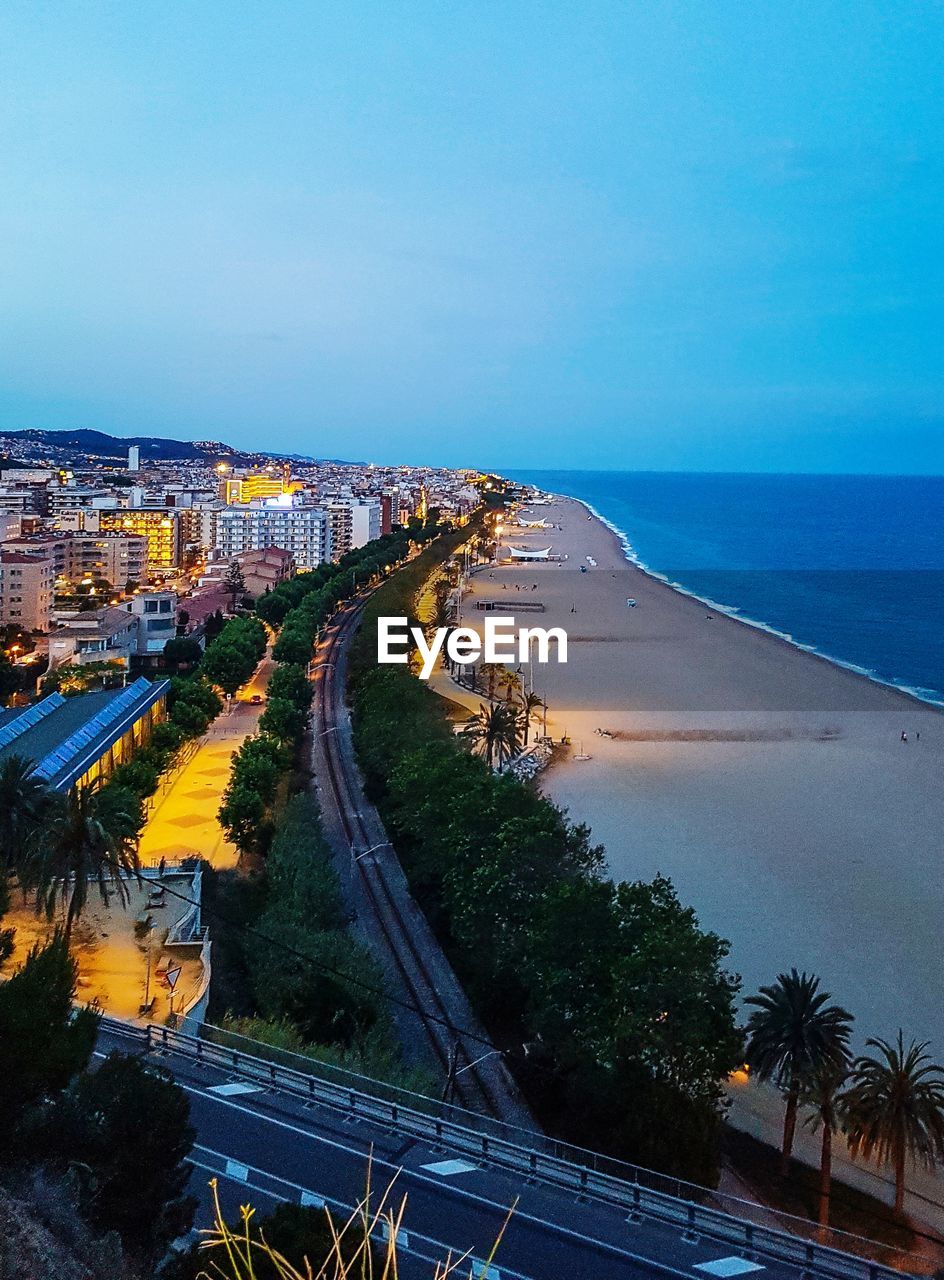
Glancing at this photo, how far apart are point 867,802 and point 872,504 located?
582 ft

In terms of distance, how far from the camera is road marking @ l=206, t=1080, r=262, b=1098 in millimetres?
10797

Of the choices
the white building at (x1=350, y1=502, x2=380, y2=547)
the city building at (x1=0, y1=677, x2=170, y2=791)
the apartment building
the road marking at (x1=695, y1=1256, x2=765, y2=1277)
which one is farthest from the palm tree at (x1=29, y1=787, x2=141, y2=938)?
the white building at (x1=350, y1=502, x2=380, y2=547)

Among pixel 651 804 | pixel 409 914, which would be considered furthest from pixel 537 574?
pixel 409 914

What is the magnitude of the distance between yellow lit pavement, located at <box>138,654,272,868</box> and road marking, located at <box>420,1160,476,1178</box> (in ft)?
40.6

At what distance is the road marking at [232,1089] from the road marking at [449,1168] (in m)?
2.31

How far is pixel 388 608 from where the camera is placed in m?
51.0

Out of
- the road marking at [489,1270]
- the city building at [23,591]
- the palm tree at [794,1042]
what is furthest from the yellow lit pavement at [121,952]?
the city building at [23,591]

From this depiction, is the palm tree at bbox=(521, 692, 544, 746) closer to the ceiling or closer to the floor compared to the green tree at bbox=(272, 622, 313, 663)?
closer to the floor

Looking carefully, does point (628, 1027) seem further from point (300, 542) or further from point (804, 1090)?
point (300, 542)

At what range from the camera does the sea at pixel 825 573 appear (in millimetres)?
52250

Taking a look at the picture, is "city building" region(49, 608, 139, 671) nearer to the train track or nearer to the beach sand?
the train track

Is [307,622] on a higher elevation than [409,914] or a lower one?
higher

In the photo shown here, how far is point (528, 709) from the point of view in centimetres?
3344

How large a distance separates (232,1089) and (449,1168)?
8.85ft
